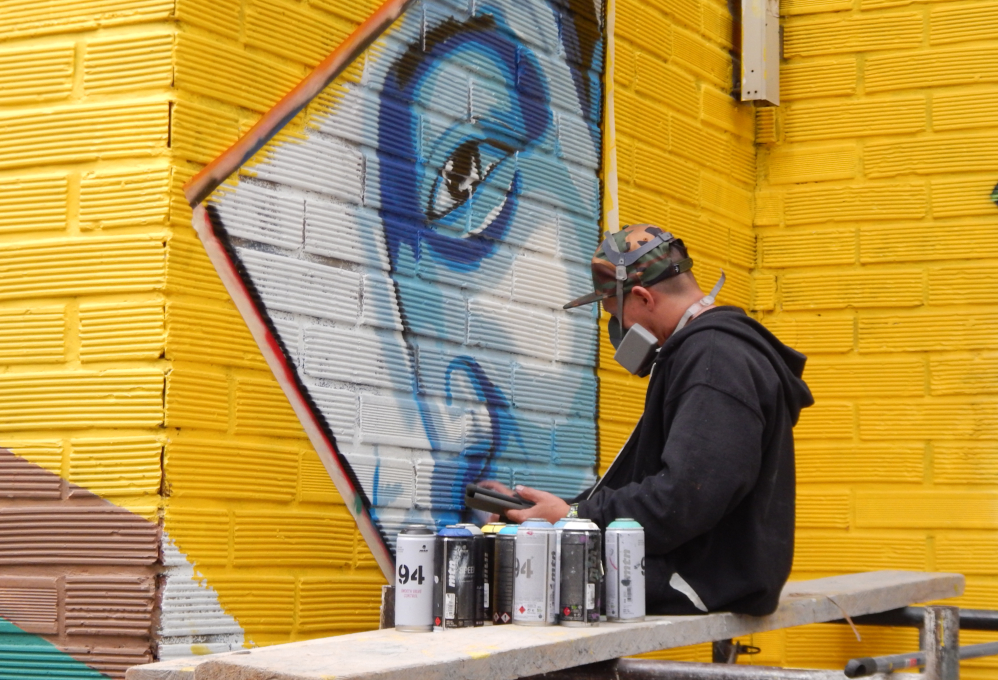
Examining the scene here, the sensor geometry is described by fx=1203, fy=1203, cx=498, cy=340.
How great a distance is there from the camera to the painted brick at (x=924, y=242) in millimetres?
5168

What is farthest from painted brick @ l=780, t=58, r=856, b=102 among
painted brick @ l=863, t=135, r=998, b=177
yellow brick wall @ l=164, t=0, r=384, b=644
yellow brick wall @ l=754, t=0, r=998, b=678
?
yellow brick wall @ l=164, t=0, r=384, b=644

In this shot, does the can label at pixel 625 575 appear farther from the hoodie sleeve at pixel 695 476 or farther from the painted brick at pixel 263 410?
the painted brick at pixel 263 410

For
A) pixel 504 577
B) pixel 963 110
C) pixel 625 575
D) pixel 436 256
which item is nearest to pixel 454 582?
pixel 504 577

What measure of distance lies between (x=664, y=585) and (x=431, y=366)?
3.51 ft

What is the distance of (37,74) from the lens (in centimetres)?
314

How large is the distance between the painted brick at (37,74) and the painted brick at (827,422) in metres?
3.50

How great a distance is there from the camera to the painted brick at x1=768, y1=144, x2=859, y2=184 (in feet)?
17.9

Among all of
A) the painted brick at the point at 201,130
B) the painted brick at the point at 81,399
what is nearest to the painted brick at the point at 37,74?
the painted brick at the point at 201,130

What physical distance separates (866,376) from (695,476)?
2.56m

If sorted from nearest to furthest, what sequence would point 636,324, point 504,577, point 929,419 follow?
point 504,577 → point 636,324 → point 929,419

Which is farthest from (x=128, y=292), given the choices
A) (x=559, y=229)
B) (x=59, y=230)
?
(x=559, y=229)

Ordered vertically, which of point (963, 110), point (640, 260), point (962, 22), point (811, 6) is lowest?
point (640, 260)

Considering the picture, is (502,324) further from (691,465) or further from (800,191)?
(800,191)

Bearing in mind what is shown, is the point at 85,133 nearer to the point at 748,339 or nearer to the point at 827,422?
the point at 748,339
